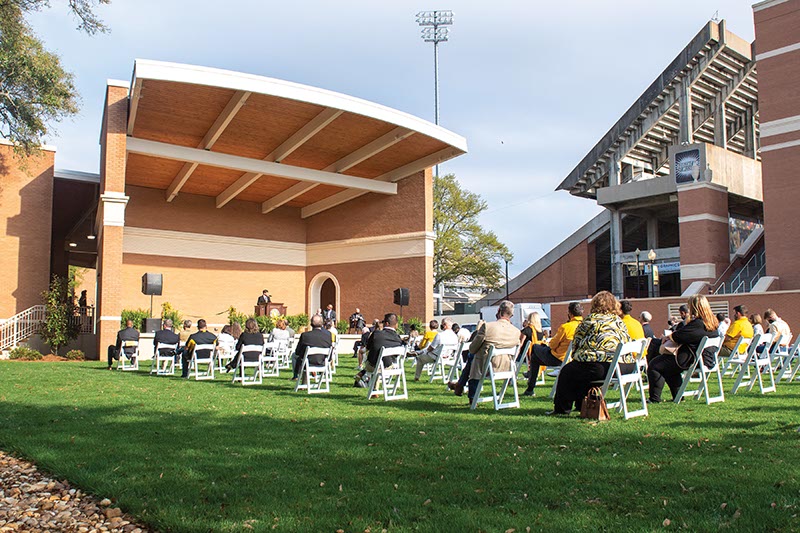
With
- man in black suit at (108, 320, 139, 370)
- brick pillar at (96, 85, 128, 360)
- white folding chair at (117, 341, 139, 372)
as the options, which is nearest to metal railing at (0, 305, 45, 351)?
brick pillar at (96, 85, 128, 360)

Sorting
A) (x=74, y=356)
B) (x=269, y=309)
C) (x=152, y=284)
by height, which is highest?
(x=152, y=284)

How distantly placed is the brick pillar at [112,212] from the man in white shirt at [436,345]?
1177 centimetres

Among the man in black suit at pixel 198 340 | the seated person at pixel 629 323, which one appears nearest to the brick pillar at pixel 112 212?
the man in black suit at pixel 198 340

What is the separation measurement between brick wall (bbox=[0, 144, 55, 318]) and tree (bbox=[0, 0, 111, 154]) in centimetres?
151

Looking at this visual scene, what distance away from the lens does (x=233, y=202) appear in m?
30.8

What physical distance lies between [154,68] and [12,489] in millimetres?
16131

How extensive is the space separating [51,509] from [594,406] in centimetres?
474

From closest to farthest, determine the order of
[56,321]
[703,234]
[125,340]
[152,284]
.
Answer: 1. [125,340]
2. [152,284]
3. [56,321]
4. [703,234]

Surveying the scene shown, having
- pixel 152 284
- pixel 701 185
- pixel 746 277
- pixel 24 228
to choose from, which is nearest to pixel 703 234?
pixel 701 185

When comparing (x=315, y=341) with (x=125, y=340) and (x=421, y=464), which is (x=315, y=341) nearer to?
(x=421, y=464)

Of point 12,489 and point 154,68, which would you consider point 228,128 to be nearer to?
point 154,68

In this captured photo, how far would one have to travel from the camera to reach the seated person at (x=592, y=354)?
694 centimetres

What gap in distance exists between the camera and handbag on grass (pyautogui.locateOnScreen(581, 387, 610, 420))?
6.71 metres

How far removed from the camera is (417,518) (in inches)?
141
